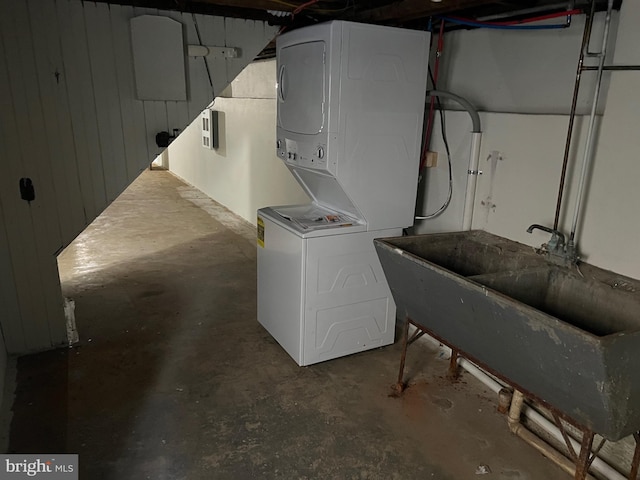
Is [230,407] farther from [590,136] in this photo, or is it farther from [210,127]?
[210,127]

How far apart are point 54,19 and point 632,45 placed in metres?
2.77

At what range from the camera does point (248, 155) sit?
232 inches

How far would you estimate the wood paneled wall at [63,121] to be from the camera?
2492 millimetres

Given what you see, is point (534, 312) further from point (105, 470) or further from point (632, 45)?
point (105, 470)

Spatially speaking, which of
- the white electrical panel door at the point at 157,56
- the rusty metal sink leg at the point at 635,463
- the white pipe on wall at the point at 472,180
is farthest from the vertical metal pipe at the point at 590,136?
the white electrical panel door at the point at 157,56

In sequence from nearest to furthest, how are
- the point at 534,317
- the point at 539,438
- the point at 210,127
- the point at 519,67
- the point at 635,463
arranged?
the point at 534,317, the point at 635,463, the point at 539,438, the point at 519,67, the point at 210,127

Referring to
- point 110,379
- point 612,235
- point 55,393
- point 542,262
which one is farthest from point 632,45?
point 55,393

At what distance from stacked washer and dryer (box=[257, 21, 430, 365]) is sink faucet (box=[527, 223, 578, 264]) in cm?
90

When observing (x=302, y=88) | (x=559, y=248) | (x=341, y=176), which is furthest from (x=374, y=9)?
(x=559, y=248)

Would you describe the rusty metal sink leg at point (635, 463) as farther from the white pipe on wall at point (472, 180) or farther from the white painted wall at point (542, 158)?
the white pipe on wall at point (472, 180)

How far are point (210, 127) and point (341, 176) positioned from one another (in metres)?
4.94

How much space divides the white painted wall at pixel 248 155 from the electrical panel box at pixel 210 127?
11 centimetres

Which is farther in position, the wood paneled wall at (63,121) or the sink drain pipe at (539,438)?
the wood paneled wall at (63,121)

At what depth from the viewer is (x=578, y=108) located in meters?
2.17
